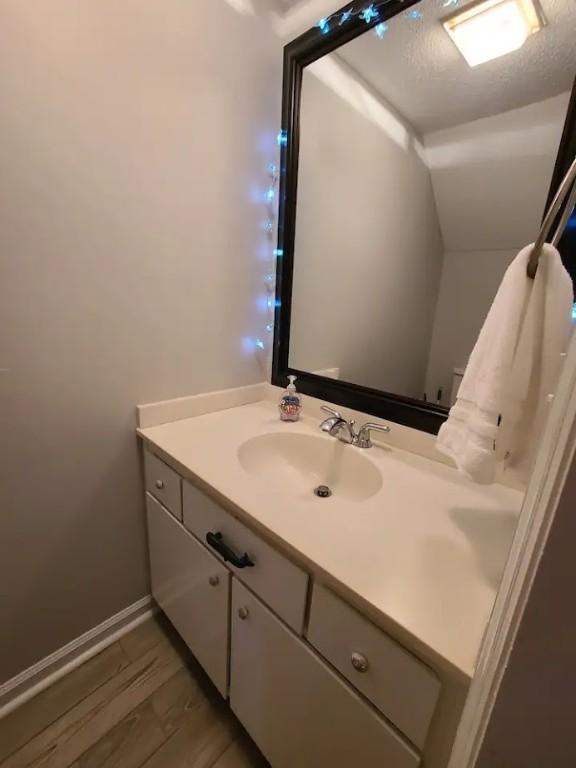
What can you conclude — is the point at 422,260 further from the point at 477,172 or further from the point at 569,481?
the point at 569,481

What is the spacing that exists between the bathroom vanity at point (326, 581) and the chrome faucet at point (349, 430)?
0.03m

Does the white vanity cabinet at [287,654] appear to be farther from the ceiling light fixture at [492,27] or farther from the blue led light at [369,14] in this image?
the blue led light at [369,14]

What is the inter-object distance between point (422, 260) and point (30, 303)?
1.06 meters

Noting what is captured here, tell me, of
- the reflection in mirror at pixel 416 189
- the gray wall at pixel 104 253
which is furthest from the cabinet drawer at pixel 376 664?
the gray wall at pixel 104 253

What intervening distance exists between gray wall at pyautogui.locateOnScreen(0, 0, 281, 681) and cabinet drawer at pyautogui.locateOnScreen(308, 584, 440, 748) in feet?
2.60

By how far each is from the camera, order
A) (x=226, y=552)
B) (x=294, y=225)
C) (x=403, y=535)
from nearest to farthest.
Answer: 1. (x=403, y=535)
2. (x=226, y=552)
3. (x=294, y=225)

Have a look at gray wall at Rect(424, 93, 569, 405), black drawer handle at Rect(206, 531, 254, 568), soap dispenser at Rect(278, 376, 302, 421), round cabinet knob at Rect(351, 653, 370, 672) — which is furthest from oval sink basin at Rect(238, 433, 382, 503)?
round cabinet knob at Rect(351, 653, 370, 672)

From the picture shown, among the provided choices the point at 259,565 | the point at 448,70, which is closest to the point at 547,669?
the point at 259,565

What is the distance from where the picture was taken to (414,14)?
858 millimetres

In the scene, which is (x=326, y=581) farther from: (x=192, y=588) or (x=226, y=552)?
(x=192, y=588)

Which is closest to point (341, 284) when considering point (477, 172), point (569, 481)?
point (477, 172)

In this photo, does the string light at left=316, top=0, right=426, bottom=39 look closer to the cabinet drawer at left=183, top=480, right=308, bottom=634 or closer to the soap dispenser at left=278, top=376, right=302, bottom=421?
the soap dispenser at left=278, top=376, right=302, bottom=421

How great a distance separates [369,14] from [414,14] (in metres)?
0.14

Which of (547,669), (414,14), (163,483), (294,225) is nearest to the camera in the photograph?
(547,669)
